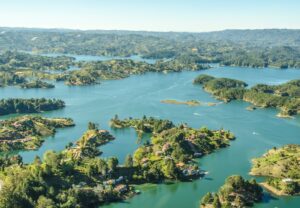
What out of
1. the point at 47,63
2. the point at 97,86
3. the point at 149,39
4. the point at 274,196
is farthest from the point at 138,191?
the point at 149,39

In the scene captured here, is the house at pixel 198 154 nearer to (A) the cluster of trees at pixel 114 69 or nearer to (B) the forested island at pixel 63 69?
(B) the forested island at pixel 63 69

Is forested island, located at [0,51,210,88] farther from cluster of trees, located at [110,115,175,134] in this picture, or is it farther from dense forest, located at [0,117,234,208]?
dense forest, located at [0,117,234,208]

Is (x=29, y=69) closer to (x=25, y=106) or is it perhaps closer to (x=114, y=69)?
(x=114, y=69)

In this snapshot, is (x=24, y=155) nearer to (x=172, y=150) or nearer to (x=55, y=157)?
(x=55, y=157)

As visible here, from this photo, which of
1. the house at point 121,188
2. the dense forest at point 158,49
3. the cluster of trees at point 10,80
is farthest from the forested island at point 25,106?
the dense forest at point 158,49

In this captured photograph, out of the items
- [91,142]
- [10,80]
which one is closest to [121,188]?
[91,142]
